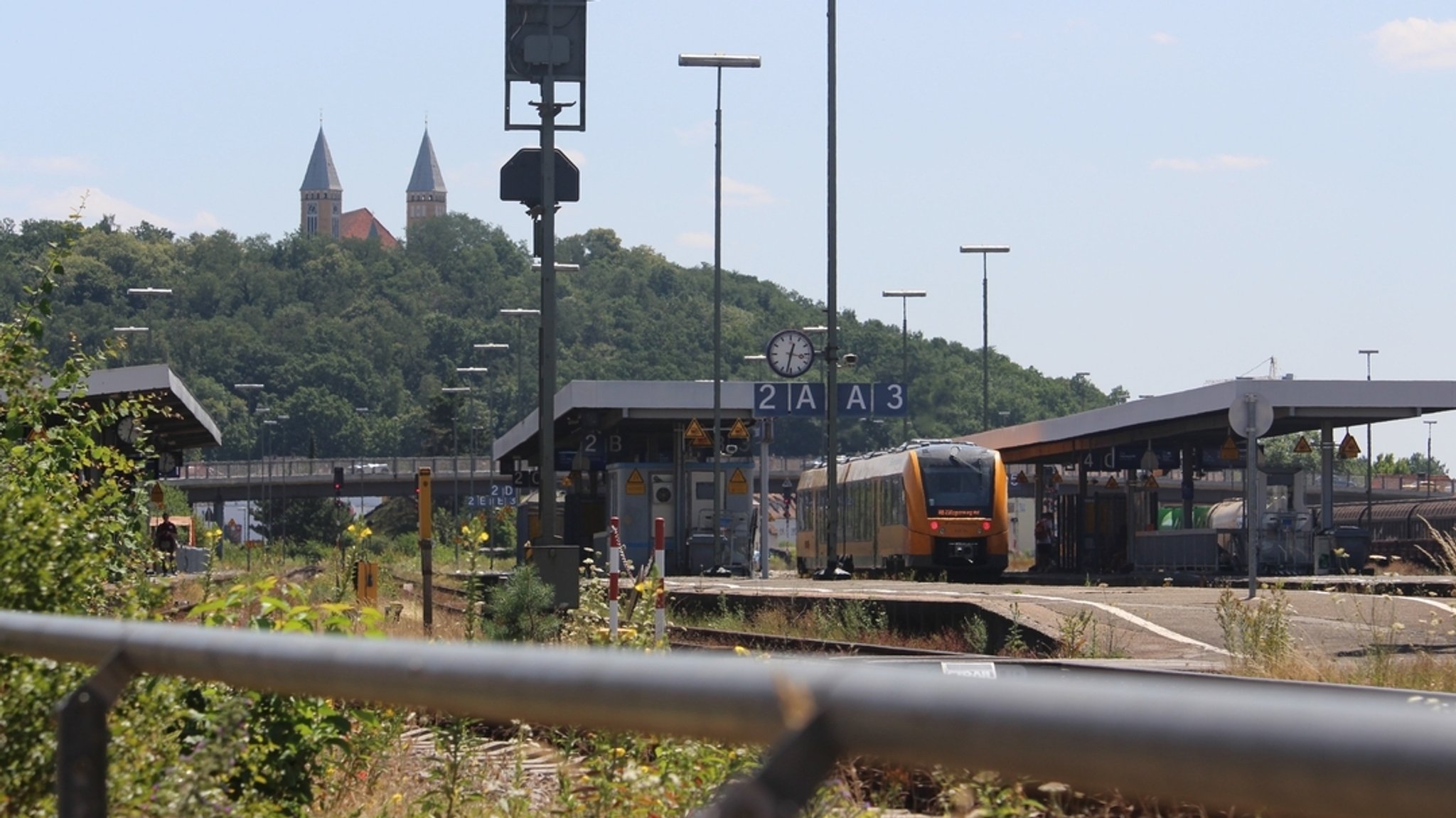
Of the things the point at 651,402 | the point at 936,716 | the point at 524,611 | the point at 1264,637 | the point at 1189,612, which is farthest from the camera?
the point at 651,402

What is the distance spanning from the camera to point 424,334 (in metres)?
146

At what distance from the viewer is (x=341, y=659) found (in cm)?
Result: 241

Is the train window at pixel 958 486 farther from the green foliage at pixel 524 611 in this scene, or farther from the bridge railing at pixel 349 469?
the bridge railing at pixel 349 469

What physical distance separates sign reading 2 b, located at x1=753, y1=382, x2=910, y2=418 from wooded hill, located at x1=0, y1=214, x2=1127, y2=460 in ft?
176

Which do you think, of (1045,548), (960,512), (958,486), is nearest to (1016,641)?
(960,512)

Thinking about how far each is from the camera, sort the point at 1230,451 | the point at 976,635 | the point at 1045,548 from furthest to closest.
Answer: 1. the point at 1045,548
2. the point at 1230,451
3. the point at 976,635

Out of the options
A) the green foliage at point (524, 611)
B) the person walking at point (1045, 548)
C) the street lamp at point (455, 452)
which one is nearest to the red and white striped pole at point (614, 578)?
the green foliage at point (524, 611)

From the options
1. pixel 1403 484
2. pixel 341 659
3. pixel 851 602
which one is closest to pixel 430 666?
pixel 341 659

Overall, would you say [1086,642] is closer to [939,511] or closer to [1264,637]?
[1264,637]

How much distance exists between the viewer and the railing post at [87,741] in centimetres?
A: 279

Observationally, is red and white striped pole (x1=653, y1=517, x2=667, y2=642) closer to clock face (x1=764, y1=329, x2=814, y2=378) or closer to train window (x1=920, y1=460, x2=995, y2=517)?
train window (x1=920, y1=460, x2=995, y2=517)

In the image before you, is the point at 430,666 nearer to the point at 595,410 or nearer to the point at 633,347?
the point at 595,410

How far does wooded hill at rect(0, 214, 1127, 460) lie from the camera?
106 meters

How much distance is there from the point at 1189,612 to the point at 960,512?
56.3ft
